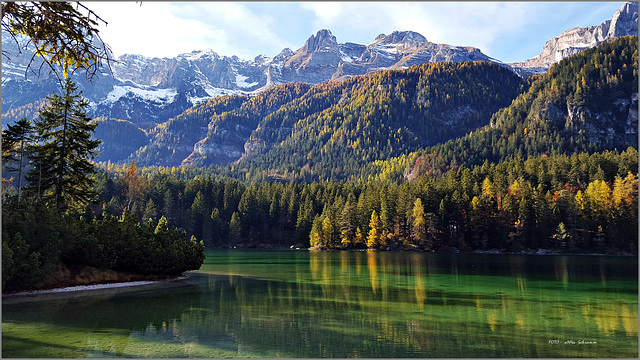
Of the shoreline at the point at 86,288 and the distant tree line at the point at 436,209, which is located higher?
the distant tree line at the point at 436,209

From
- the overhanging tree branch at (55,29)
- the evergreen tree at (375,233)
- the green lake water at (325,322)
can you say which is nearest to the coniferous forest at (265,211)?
the evergreen tree at (375,233)

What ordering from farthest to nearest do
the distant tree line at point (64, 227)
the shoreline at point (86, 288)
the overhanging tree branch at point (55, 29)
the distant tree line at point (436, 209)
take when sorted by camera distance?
the distant tree line at point (436, 209)
the shoreline at point (86, 288)
the distant tree line at point (64, 227)
the overhanging tree branch at point (55, 29)

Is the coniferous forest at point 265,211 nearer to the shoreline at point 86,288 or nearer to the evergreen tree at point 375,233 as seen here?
the evergreen tree at point 375,233

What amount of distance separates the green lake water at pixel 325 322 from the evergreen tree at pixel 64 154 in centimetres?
1346

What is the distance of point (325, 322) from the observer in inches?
891

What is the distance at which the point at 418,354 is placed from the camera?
1698 centimetres

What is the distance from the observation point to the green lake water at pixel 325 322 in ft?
57.7

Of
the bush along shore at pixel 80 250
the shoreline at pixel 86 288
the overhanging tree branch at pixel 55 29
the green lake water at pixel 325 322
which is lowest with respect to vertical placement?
the green lake water at pixel 325 322

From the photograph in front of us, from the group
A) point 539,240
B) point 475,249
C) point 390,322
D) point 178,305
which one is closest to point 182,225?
point 475,249

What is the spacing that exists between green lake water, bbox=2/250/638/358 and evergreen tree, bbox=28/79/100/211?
13.5 metres

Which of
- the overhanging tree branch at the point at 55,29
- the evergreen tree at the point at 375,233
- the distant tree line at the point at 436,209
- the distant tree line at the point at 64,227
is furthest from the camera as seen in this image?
the evergreen tree at the point at 375,233

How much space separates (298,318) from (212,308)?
6.55 metres

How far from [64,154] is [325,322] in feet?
109

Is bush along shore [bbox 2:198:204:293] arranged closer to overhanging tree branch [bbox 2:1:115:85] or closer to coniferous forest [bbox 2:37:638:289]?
coniferous forest [bbox 2:37:638:289]
